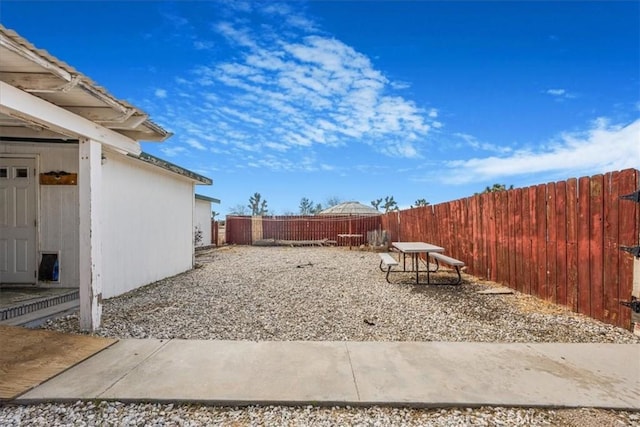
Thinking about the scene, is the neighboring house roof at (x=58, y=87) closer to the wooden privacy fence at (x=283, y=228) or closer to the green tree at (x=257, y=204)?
the wooden privacy fence at (x=283, y=228)

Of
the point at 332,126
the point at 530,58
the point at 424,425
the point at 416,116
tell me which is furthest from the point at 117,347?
the point at 332,126

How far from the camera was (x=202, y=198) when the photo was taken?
14.7 meters

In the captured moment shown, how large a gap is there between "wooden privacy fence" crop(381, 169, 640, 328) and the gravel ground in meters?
0.31

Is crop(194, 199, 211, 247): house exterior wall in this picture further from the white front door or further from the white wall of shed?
the white front door

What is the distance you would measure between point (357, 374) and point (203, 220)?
46.4 feet

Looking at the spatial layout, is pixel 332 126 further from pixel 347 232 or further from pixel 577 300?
pixel 577 300

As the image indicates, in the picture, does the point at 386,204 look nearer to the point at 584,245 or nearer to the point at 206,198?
the point at 206,198

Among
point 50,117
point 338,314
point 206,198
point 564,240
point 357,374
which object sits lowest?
point 338,314

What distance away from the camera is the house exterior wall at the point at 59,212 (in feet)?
16.9

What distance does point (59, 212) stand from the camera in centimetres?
519

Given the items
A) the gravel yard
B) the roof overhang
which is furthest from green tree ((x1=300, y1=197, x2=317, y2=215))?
the gravel yard

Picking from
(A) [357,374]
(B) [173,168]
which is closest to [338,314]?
(A) [357,374]

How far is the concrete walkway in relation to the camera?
2.24 meters

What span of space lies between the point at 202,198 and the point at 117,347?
40.1 feet
